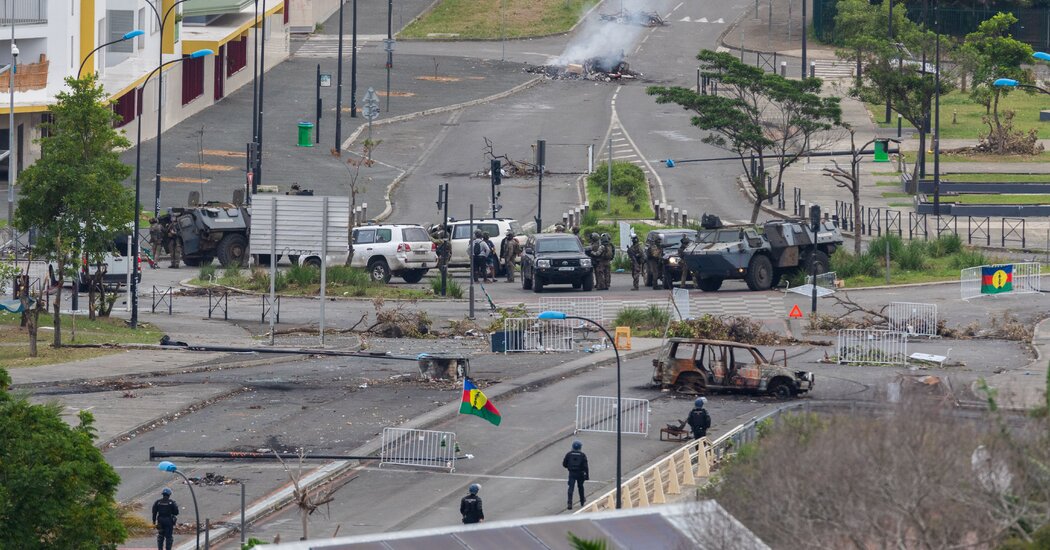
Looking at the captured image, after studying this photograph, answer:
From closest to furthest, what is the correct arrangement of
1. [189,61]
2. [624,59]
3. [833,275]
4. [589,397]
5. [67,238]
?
[589,397]
[67,238]
[833,275]
[189,61]
[624,59]

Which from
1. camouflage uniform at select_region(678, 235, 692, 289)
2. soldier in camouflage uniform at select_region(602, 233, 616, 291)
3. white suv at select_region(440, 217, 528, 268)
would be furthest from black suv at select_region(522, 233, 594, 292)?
white suv at select_region(440, 217, 528, 268)

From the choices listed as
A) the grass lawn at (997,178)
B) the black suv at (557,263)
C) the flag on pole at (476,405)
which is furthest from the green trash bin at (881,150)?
the flag on pole at (476,405)

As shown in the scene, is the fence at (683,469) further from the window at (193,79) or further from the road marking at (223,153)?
the window at (193,79)

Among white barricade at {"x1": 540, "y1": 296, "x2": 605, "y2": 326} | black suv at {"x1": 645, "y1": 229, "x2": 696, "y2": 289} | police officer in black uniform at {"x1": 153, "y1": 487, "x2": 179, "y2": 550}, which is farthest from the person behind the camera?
black suv at {"x1": 645, "y1": 229, "x2": 696, "y2": 289}

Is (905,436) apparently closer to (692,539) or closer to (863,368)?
(692,539)

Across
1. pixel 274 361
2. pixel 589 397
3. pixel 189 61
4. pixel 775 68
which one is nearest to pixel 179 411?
pixel 274 361

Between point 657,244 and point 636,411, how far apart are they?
1541cm

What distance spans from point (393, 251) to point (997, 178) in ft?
92.0

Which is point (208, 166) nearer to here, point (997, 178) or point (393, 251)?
point (393, 251)

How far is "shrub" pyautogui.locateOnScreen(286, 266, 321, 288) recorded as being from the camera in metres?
45.1

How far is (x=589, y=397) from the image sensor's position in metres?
29.8

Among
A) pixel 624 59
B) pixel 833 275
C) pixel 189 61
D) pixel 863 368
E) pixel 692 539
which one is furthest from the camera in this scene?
pixel 624 59

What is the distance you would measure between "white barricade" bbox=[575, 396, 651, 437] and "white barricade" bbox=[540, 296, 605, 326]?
877cm

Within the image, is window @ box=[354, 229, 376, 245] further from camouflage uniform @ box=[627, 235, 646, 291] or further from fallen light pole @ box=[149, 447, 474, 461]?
fallen light pole @ box=[149, 447, 474, 461]
